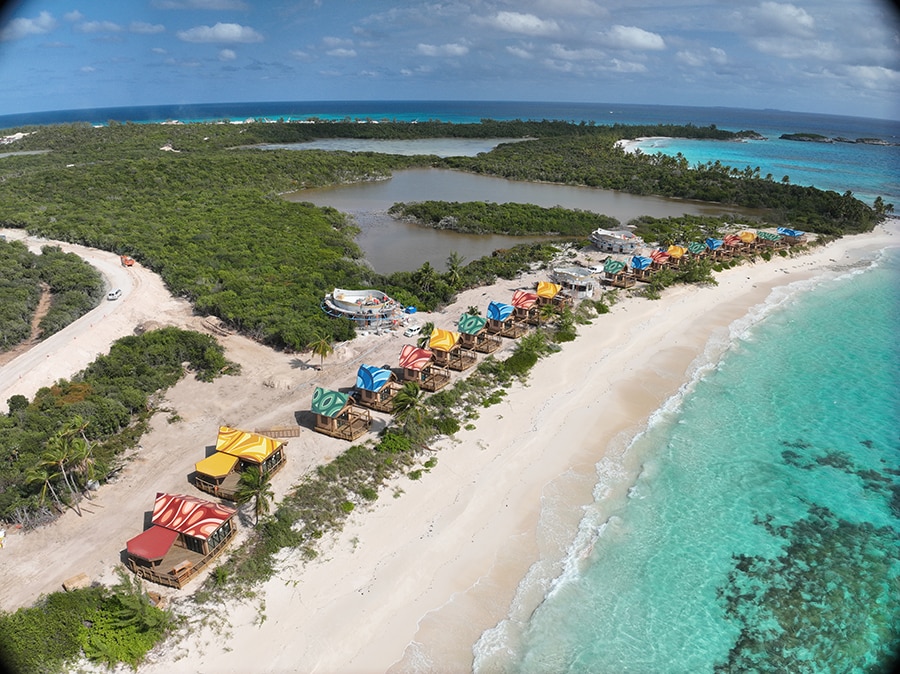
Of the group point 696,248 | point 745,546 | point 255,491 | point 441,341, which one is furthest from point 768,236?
point 255,491

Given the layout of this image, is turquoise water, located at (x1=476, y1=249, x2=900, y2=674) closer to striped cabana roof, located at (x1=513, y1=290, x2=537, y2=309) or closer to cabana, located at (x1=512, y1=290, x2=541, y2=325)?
cabana, located at (x1=512, y1=290, x2=541, y2=325)

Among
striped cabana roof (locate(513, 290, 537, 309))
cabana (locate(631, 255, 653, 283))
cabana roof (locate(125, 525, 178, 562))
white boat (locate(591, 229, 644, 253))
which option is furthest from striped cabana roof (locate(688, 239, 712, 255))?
cabana roof (locate(125, 525, 178, 562))

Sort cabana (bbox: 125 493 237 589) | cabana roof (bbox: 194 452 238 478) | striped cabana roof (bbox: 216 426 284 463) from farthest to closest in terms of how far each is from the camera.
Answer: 1. striped cabana roof (bbox: 216 426 284 463)
2. cabana roof (bbox: 194 452 238 478)
3. cabana (bbox: 125 493 237 589)

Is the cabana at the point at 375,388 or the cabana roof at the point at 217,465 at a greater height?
the cabana at the point at 375,388

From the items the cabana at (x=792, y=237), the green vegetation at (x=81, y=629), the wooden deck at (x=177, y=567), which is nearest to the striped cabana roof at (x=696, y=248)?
the cabana at (x=792, y=237)

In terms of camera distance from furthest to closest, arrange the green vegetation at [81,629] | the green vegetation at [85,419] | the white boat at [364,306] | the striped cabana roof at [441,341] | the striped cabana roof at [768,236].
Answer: the striped cabana roof at [768,236], the white boat at [364,306], the striped cabana roof at [441,341], the green vegetation at [85,419], the green vegetation at [81,629]

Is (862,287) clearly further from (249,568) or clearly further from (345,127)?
(345,127)

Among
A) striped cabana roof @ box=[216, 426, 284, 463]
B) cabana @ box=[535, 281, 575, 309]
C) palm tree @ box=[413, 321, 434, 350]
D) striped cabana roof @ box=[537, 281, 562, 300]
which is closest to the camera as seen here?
striped cabana roof @ box=[216, 426, 284, 463]

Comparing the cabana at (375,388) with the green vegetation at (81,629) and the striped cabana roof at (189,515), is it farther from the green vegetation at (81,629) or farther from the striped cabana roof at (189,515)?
the green vegetation at (81,629)
